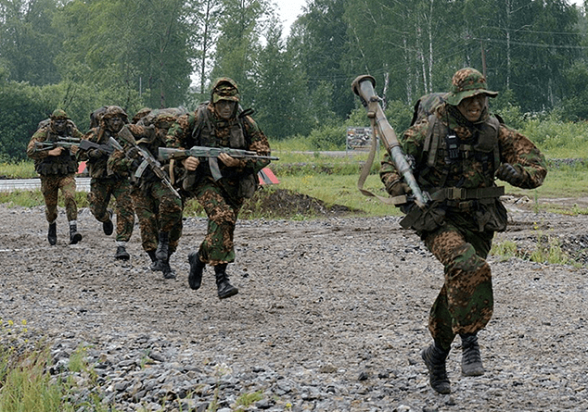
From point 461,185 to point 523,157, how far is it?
0.42m

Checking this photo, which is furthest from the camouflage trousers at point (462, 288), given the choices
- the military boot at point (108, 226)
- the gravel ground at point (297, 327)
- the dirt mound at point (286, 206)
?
the dirt mound at point (286, 206)

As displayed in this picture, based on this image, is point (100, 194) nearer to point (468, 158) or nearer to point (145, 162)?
point (145, 162)

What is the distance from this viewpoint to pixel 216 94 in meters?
7.95

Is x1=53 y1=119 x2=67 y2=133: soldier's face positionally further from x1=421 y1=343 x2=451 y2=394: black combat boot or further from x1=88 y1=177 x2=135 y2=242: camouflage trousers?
x1=421 y1=343 x2=451 y2=394: black combat boot

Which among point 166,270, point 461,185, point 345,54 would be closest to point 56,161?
point 166,270

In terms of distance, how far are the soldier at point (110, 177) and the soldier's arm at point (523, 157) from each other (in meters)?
6.72

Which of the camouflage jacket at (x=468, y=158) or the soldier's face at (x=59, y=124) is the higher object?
the soldier's face at (x=59, y=124)

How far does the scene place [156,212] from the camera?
10.7 meters

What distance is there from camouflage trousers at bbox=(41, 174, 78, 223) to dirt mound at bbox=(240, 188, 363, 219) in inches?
191

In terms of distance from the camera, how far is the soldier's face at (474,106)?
5.46m

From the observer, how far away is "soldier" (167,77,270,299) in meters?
7.99

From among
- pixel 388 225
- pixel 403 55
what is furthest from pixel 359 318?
pixel 403 55

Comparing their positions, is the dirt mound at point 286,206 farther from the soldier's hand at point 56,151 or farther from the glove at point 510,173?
the glove at point 510,173

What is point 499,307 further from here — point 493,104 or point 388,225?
point 493,104
